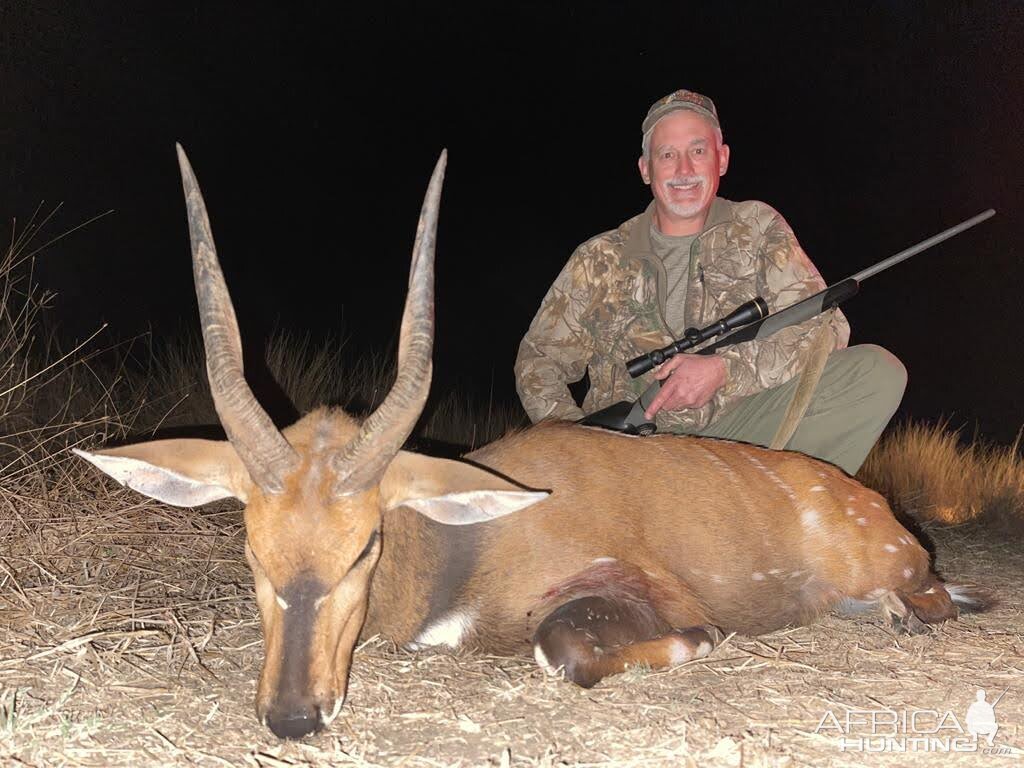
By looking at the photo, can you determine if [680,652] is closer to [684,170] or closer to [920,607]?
[920,607]

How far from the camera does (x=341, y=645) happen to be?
2822 millimetres

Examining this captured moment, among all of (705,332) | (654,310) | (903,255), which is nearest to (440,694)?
(705,332)

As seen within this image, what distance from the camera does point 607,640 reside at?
3.20m

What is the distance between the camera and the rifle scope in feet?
16.9

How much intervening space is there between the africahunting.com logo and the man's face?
3279mm

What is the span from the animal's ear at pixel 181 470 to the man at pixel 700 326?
8.28ft

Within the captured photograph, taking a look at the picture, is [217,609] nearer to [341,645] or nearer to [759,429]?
[341,645]

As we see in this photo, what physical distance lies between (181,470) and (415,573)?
0.86 m

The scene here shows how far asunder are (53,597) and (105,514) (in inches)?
36.2

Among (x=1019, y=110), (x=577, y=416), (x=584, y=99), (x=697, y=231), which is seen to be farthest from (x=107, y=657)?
(x=584, y=99)

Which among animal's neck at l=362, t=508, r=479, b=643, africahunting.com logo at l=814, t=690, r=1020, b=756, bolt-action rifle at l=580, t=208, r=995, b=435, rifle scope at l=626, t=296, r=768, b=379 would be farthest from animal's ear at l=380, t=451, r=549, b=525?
→ rifle scope at l=626, t=296, r=768, b=379

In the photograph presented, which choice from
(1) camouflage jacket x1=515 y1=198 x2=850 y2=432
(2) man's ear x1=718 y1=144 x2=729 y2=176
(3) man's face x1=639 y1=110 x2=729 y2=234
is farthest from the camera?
(2) man's ear x1=718 y1=144 x2=729 y2=176

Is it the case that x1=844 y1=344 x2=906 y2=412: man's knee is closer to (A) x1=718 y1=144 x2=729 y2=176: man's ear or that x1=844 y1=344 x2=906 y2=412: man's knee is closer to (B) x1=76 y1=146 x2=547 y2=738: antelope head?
(A) x1=718 y1=144 x2=729 y2=176: man's ear

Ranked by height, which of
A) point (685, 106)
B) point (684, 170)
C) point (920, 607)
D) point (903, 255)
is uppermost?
point (685, 106)
